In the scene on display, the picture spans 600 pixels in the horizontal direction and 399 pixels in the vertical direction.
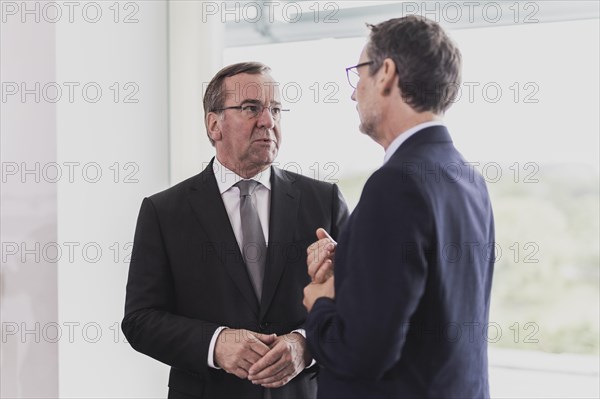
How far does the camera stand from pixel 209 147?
2.87 m

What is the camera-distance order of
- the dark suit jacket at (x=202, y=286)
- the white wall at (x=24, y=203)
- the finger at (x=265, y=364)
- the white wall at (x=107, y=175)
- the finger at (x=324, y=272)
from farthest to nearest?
the white wall at (x=107, y=175)
the white wall at (x=24, y=203)
the dark suit jacket at (x=202, y=286)
the finger at (x=265, y=364)
the finger at (x=324, y=272)

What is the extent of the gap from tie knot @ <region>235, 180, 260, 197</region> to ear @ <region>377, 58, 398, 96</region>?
2.26 ft

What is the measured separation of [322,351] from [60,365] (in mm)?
1381

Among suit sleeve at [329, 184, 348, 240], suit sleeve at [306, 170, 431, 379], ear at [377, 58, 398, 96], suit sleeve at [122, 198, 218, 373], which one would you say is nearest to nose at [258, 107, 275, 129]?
suit sleeve at [329, 184, 348, 240]

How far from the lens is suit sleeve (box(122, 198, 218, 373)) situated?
176 cm

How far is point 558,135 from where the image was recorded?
2469mm

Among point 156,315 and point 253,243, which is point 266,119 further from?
point 156,315

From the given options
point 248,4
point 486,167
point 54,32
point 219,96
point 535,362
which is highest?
point 248,4

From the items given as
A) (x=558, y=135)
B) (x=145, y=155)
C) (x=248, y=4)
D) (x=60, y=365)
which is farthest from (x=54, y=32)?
(x=558, y=135)

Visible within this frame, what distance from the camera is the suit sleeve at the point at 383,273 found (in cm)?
121

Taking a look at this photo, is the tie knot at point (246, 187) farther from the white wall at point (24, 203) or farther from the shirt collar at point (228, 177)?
the white wall at point (24, 203)

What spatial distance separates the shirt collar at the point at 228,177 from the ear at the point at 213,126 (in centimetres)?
7

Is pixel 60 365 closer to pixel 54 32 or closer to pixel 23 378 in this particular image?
pixel 23 378

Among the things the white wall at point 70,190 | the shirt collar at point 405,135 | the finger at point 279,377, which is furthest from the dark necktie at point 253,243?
the white wall at point 70,190
